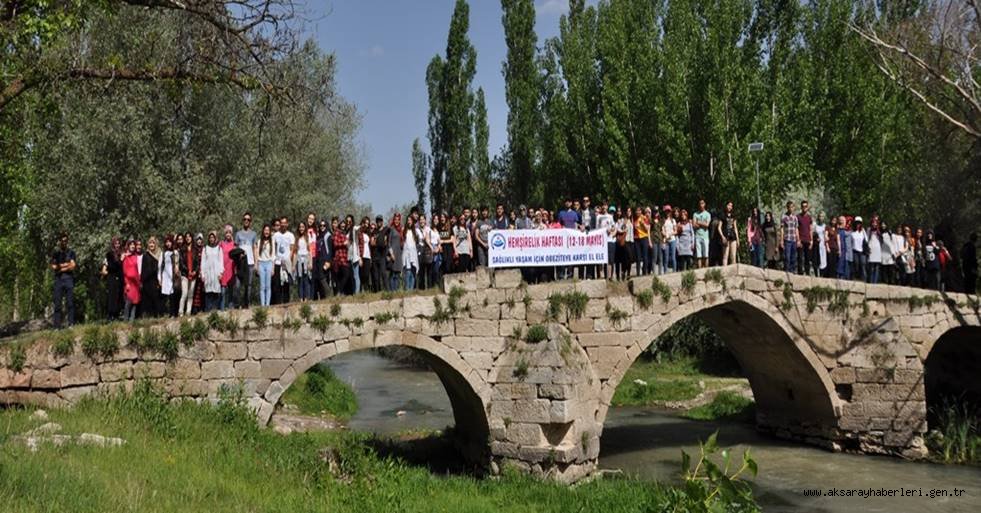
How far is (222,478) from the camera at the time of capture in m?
9.04

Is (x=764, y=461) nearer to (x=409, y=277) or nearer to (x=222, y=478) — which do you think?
(x=409, y=277)

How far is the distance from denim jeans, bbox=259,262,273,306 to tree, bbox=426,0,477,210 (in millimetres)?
20114

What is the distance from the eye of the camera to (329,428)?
18812 mm

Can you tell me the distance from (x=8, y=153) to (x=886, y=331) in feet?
65.9

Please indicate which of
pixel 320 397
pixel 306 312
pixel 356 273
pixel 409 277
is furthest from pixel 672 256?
pixel 320 397

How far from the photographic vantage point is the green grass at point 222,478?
7156 millimetres

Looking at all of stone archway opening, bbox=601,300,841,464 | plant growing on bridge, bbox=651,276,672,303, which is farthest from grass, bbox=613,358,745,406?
plant growing on bridge, bbox=651,276,672,303

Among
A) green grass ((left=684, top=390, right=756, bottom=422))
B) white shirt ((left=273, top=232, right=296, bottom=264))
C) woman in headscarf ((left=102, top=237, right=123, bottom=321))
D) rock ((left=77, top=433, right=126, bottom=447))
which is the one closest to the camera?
rock ((left=77, top=433, right=126, bottom=447))

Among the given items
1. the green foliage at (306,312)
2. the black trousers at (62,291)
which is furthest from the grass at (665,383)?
the black trousers at (62,291)

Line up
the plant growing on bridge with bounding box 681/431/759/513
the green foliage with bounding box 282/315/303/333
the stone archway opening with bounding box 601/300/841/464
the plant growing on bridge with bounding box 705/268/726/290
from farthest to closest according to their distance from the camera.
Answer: the stone archway opening with bounding box 601/300/841/464, the plant growing on bridge with bounding box 705/268/726/290, the green foliage with bounding box 282/315/303/333, the plant growing on bridge with bounding box 681/431/759/513

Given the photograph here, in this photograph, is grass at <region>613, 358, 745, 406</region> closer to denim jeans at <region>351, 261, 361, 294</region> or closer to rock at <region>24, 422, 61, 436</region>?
denim jeans at <region>351, 261, 361, 294</region>

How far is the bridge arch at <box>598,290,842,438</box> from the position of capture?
51.0 ft

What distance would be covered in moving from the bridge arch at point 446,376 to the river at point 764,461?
2861mm

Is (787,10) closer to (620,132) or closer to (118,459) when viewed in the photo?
(620,132)
